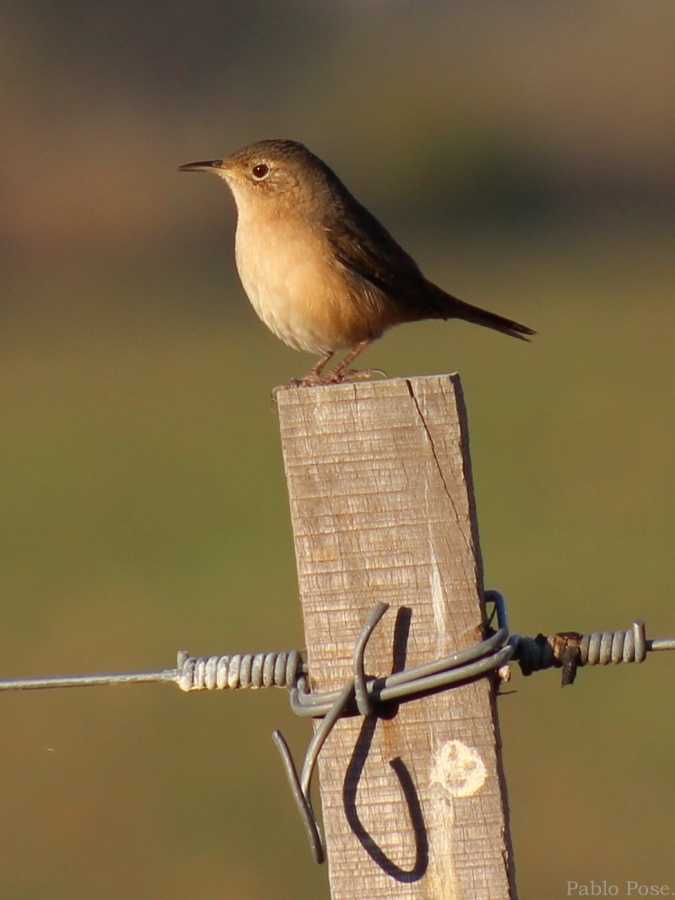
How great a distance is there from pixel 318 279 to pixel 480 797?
2976 millimetres

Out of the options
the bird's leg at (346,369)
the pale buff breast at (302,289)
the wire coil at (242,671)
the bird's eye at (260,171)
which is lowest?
the wire coil at (242,671)

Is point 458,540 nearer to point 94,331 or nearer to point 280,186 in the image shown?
point 280,186

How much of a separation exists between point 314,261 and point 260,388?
18.5 meters

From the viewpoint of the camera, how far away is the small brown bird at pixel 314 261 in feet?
18.0

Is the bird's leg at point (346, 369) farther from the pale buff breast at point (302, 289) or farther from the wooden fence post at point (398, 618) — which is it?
the wooden fence post at point (398, 618)

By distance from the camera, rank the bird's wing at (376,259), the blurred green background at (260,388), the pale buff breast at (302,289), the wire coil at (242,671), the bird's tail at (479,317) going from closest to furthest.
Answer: the wire coil at (242,671), the pale buff breast at (302,289), the bird's wing at (376,259), the bird's tail at (479,317), the blurred green background at (260,388)

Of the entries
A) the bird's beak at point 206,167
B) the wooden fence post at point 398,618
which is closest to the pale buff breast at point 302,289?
the bird's beak at point 206,167

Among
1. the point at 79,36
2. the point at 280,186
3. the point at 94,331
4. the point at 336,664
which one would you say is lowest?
the point at 336,664

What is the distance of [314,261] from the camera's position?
5566 millimetres

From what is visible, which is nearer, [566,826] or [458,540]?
[458,540]

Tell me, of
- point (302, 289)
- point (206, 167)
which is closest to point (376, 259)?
point (302, 289)

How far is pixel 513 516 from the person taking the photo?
56.4ft

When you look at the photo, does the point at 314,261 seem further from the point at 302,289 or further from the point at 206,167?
the point at 206,167

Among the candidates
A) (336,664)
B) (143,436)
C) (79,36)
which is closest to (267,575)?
(143,436)
